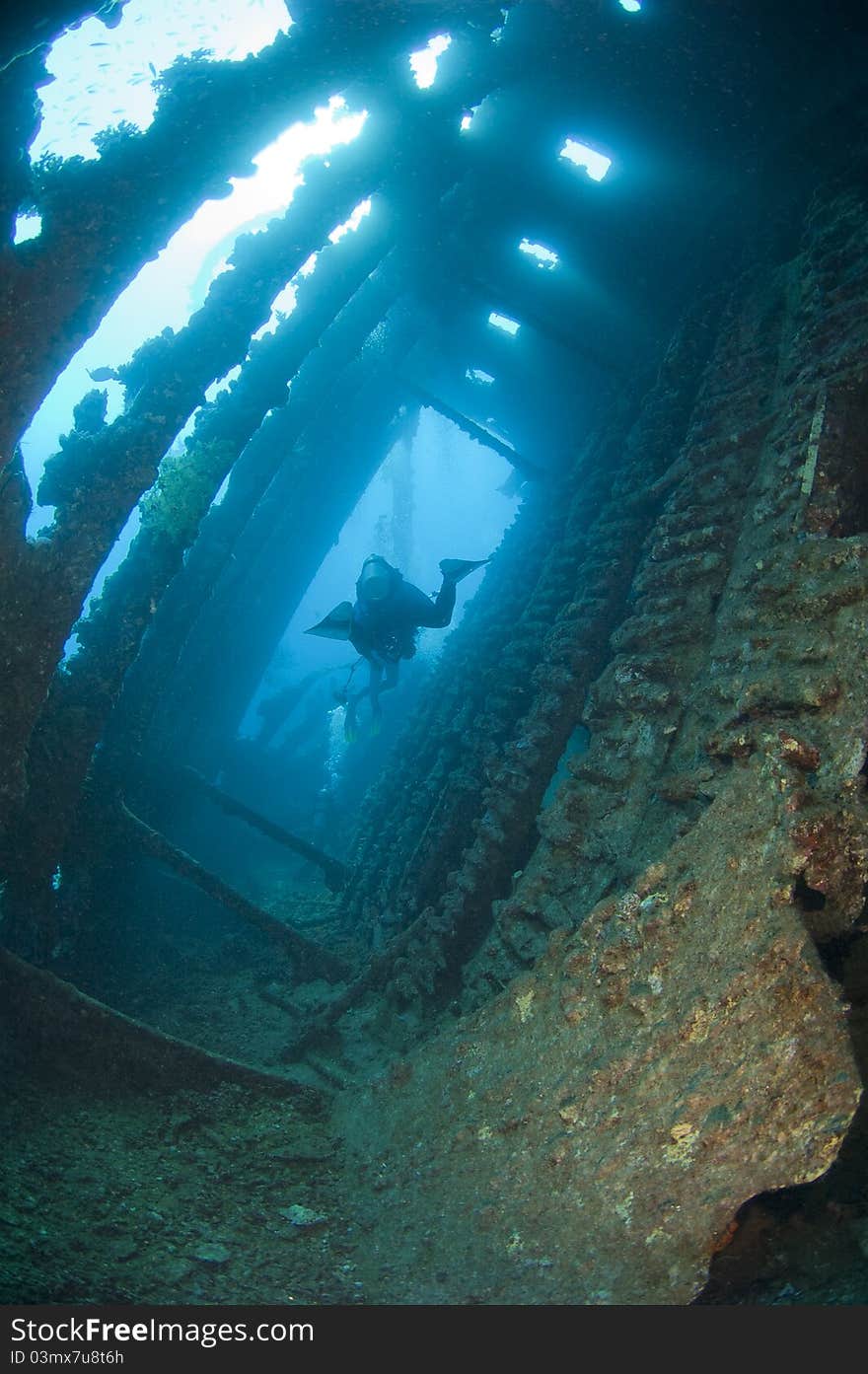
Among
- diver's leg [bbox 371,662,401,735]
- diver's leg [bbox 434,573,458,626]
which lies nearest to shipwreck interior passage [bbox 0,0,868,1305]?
diver's leg [bbox 434,573,458,626]

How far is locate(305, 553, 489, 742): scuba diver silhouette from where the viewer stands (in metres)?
8.09

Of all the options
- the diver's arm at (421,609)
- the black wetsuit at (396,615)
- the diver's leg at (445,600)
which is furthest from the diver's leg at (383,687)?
the diver's leg at (445,600)

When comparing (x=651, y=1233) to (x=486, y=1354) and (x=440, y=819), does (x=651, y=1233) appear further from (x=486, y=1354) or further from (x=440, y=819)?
(x=440, y=819)

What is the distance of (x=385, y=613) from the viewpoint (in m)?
8.55

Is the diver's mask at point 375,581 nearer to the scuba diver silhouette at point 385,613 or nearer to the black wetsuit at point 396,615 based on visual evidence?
the scuba diver silhouette at point 385,613

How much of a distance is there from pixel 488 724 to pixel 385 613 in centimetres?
349

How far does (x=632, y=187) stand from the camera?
6.41 m

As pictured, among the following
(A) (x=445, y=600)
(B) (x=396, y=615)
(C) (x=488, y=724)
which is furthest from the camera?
(B) (x=396, y=615)

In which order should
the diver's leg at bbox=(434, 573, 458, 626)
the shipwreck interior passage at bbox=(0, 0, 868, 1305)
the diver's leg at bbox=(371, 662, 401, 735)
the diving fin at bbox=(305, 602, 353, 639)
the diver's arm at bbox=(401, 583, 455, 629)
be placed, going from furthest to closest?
the diver's leg at bbox=(371, 662, 401, 735) < the diver's arm at bbox=(401, 583, 455, 629) < the diving fin at bbox=(305, 602, 353, 639) < the diver's leg at bbox=(434, 573, 458, 626) < the shipwreck interior passage at bbox=(0, 0, 868, 1305)

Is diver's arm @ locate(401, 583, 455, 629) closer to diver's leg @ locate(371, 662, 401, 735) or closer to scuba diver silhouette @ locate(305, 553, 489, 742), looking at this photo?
scuba diver silhouette @ locate(305, 553, 489, 742)

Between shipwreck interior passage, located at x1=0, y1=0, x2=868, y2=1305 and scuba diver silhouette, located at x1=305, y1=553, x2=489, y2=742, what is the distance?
0.08 metres

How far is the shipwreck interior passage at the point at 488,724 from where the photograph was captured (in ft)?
6.44

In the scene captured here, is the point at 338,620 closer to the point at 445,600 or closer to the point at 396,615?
the point at 396,615

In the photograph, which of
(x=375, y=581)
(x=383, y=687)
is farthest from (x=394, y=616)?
(x=383, y=687)
